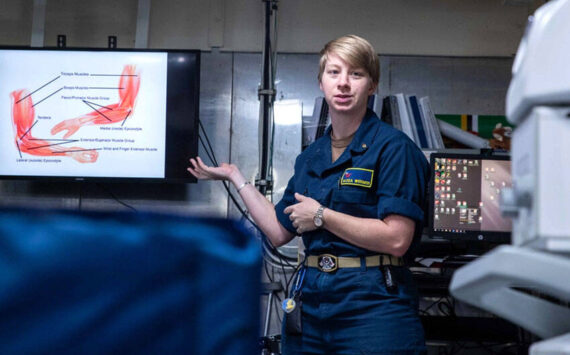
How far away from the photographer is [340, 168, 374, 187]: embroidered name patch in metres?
1.75

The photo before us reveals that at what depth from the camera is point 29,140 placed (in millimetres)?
3199

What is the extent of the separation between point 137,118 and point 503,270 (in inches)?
102

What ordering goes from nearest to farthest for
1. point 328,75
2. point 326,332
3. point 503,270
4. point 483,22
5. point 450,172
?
point 503,270, point 326,332, point 328,75, point 450,172, point 483,22

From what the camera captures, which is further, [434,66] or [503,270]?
[434,66]

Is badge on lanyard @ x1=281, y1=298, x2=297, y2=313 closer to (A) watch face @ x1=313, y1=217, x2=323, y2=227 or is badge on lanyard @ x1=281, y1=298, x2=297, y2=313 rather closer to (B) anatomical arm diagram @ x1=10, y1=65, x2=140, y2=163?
(A) watch face @ x1=313, y1=217, x2=323, y2=227

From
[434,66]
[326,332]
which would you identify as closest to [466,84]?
[434,66]

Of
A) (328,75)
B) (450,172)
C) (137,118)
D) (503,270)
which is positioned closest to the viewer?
(503,270)

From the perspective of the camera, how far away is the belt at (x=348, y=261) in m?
1.70

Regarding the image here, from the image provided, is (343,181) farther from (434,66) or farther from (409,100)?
(434,66)

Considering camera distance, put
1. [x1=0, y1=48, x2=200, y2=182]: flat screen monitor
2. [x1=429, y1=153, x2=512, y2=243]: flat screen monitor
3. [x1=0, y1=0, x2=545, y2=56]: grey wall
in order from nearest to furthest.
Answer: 1. [x1=429, y1=153, x2=512, y2=243]: flat screen monitor
2. [x1=0, y1=48, x2=200, y2=182]: flat screen monitor
3. [x1=0, y1=0, x2=545, y2=56]: grey wall

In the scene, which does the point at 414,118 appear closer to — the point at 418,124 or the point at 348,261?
the point at 418,124

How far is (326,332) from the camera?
1.69 metres

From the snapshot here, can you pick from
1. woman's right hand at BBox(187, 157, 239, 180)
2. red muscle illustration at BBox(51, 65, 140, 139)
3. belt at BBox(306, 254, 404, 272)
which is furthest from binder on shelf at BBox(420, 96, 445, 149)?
belt at BBox(306, 254, 404, 272)

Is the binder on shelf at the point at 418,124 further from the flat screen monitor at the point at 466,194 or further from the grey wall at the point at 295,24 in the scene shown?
the grey wall at the point at 295,24
